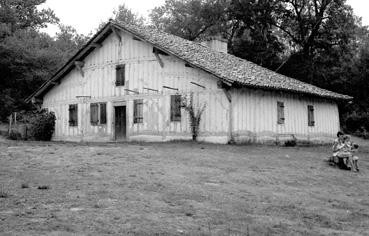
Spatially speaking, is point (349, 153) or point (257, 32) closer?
point (349, 153)

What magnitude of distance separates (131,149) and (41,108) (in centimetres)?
1327

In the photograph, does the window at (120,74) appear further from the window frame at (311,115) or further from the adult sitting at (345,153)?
the adult sitting at (345,153)

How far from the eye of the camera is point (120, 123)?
86.4 feet

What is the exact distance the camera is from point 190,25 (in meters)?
50.9

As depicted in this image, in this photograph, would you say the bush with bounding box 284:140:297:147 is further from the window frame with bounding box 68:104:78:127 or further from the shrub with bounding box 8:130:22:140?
the shrub with bounding box 8:130:22:140

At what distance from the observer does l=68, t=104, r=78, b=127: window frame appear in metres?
28.2

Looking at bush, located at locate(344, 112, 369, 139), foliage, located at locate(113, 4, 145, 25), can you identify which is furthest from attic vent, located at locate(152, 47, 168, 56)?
foliage, located at locate(113, 4, 145, 25)

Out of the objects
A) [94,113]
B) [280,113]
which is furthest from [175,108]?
[280,113]

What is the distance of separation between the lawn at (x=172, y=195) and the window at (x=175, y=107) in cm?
656

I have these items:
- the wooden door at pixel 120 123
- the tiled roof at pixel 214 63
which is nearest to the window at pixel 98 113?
the wooden door at pixel 120 123

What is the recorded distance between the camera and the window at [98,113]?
88.1 ft

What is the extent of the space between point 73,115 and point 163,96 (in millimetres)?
6707

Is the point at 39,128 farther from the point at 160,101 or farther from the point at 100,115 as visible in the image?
the point at 160,101

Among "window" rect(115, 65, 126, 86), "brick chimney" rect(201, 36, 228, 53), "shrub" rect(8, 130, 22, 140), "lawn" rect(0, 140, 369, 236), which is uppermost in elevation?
"brick chimney" rect(201, 36, 228, 53)
